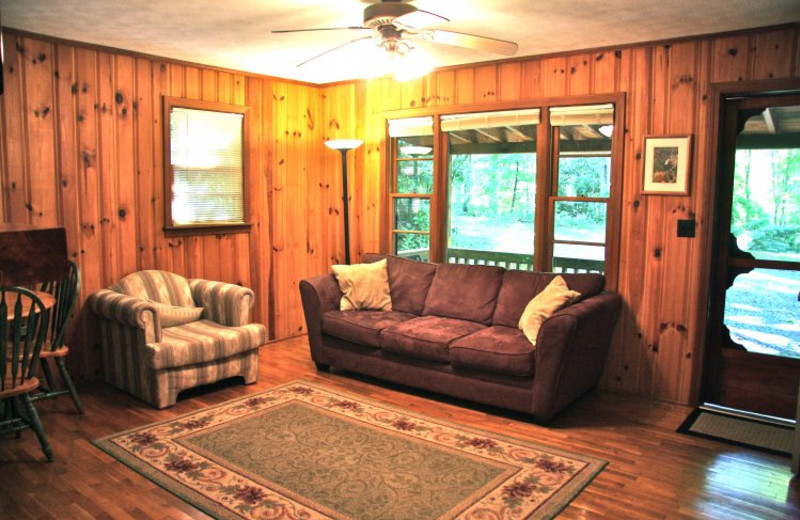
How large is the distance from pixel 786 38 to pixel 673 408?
243 cm

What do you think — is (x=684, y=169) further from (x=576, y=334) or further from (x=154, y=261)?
(x=154, y=261)

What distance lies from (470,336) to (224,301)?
1.83 m

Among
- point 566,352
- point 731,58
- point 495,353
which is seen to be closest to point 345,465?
point 495,353

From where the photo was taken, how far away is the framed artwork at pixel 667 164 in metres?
4.11

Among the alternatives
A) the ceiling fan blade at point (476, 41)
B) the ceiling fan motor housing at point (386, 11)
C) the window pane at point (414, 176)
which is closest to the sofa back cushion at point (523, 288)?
the window pane at point (414, 176)

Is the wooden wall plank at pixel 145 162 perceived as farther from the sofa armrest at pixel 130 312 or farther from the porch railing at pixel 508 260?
the porch railing at pixel 508 260

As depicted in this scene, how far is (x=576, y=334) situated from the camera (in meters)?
3.72

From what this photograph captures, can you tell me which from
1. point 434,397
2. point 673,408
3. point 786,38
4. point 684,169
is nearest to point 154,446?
point 434,397

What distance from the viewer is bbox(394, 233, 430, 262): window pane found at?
5582 millimetres

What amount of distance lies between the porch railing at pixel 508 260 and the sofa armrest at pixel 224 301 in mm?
1690

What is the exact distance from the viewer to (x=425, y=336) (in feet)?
13.9

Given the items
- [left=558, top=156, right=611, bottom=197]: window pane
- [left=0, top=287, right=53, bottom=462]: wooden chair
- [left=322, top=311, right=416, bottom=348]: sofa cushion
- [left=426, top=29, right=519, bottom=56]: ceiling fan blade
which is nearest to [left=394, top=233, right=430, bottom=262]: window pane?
[left=322, top=311, right=416, bottom=348]: sofa cushion

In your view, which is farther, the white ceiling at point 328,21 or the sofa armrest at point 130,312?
the sofa armrest at point 130,312

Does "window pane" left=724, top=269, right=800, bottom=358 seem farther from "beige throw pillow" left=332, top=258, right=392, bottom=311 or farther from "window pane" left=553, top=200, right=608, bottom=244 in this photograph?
"beige throw pillow" left=332, top=258, right=392, bottom=311
